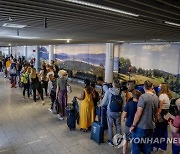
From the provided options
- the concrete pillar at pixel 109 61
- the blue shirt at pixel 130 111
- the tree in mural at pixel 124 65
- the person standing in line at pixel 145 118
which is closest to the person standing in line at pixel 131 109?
the blue shirt at pixel 130 111

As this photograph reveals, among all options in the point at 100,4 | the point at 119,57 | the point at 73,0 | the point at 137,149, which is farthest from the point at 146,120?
the point at 119,57

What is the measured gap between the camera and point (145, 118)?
3.23m

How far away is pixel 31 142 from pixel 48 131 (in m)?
0.67

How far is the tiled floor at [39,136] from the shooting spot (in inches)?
161

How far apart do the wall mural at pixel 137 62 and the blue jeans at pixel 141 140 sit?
5.61 meters

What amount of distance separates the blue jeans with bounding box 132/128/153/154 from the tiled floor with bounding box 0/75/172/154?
2.32 ft

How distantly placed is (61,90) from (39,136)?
5.32 ft

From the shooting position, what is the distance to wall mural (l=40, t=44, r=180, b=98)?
839cm

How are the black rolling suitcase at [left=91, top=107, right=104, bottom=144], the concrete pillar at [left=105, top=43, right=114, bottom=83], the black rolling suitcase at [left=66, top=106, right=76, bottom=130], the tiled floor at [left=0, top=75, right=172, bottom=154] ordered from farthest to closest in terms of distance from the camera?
the concrete pillar at [left=105, top=43, right=114, bottom=83] → the black rolling suitcase at [left=66, top=106, right=76, bottom=130] → the black rolling suitcase at [left=91, top=107, right=104, bottom=144] → the tiled floor at [left=0, top=75, right=172, bottom=154]

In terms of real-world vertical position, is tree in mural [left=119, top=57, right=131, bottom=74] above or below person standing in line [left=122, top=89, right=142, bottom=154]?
above

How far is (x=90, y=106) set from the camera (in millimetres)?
5051

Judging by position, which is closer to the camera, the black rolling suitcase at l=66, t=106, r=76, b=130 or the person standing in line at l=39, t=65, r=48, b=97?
the black rolling suitcase at l=66, t=106, r=76, b=130

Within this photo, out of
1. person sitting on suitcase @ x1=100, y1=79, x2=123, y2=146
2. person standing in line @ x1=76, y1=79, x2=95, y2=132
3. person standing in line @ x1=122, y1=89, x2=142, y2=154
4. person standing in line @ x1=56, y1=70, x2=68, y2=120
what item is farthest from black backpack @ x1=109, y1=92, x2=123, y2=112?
person standing in line @ x1=56, y1=70, x2=68, y2=120

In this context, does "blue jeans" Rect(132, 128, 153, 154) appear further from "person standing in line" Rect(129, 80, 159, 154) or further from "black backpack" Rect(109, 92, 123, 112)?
"black backpack" Rect(109, 92, 123, 112)
